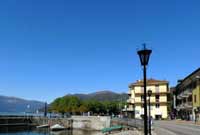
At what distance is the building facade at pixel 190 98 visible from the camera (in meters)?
86.9

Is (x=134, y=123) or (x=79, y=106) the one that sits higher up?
(x=79, y=106)

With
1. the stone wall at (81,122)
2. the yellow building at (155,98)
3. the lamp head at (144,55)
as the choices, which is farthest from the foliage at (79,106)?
the lamp head at (144,55)

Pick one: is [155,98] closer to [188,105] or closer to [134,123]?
[188,105]

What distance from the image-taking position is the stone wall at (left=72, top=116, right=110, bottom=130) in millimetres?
89500

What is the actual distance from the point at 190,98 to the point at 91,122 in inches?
1026

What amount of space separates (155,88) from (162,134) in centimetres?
8215


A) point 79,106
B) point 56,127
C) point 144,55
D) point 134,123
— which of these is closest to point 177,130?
point 134,123

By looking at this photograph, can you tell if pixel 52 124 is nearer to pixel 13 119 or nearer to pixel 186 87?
pixel 13 119

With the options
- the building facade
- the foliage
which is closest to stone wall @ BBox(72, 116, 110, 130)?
the building facade

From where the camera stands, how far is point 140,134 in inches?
1548

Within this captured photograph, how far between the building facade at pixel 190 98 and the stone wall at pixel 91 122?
68.0 feet

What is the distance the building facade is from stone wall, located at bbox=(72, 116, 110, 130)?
20741 millimetres

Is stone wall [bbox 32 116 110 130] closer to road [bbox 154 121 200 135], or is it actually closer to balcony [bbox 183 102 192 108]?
balcony [bbox 183 102 192 108]

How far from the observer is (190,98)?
96.0m
